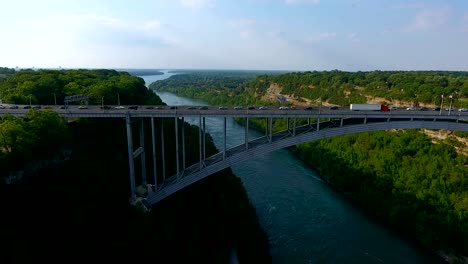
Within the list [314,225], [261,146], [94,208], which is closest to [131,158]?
[94,208]

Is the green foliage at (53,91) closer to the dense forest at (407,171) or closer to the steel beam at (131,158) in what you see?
the steel beam at (131,158)

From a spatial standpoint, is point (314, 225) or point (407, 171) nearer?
point (314, 225)

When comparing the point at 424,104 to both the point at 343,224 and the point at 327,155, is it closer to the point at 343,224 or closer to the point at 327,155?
the point at 327,155

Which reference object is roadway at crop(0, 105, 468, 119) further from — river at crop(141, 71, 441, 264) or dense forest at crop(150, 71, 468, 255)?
river at crop(141, 71, 441, 264)

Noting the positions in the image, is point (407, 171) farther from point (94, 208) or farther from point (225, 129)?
point (94, 208)

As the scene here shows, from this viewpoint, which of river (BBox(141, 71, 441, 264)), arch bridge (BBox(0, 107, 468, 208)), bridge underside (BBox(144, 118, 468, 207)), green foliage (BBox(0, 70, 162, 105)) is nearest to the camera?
arch bridge (BBox(0, 107, 468, 208))

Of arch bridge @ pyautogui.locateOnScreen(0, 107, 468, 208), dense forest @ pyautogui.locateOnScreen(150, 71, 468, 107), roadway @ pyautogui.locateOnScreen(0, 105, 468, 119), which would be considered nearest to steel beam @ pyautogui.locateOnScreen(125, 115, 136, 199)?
arch bridge @ pyautogui.locateOnScreen(0, 107, 468, 208)
